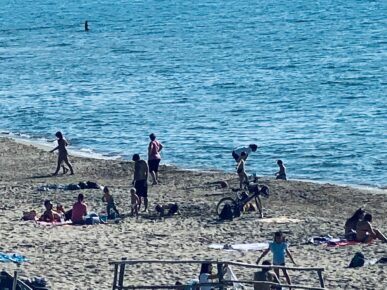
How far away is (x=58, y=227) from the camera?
87.7ft

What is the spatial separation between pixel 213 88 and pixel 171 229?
128 ft

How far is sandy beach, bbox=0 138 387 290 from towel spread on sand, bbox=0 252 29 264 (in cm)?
16

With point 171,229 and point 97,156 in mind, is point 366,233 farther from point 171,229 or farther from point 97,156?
point 97,156

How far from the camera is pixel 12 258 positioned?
2252 centimetres

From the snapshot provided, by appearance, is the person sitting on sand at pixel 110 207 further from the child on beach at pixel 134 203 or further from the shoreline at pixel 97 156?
the shoreline at pixel 97 156

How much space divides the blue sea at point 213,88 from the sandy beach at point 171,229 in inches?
187

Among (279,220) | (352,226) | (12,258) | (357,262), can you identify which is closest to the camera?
(12,258)

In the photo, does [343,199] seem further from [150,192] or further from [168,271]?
[168,271]

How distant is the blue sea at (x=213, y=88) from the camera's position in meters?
45.3

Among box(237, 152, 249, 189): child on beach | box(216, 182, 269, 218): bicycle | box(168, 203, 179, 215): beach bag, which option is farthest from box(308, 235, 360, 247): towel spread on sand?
box(237, 152, 249, 189): child on beach

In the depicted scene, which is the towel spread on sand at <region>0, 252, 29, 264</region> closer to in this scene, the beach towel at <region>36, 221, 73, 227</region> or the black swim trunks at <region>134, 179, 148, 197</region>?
the beach towel at <region>36, 221, 73, 227</region>

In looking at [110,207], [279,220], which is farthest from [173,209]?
[279,220]

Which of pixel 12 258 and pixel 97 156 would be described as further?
pixel 97 156

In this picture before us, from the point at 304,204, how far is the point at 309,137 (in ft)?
50.4
